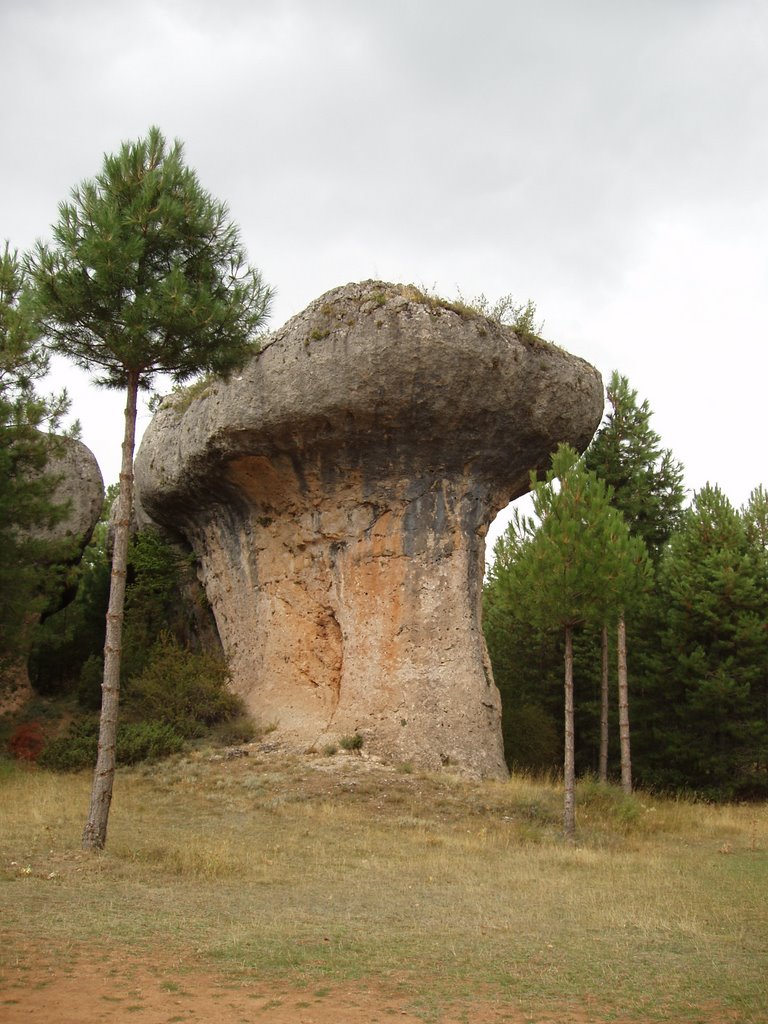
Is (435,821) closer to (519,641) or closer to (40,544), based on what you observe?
(40,544)

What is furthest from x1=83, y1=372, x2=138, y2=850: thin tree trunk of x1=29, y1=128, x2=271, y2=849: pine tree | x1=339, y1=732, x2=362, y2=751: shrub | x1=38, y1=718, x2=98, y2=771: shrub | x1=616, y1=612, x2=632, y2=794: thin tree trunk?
x1=616, y1=612, x2=632, y2=794: thin tree trunk

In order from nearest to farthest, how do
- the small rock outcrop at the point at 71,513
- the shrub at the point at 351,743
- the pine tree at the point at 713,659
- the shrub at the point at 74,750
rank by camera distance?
the shrub at the point at 351,743, the shrub at the point at 74,750, the pine tree at the point at 713,659, the small rock outcrop at the point at 71,513

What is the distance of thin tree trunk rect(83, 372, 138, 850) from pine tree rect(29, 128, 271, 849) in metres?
0.02

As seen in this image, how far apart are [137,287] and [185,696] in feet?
31.4

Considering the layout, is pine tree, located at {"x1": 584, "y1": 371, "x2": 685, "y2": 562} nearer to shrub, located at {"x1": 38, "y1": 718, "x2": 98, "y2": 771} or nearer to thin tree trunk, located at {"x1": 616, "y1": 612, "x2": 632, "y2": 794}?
thin tree trunk, located at {"x1": 616, "y1": 612, "x2": 632, "y2": 794}

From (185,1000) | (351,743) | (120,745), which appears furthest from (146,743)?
(185,1000)

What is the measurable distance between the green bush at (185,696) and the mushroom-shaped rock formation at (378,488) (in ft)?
2.20

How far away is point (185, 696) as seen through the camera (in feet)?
61.5

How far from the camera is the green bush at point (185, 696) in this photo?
1850cm

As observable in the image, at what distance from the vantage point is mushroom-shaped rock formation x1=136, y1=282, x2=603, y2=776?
16875 millimetres

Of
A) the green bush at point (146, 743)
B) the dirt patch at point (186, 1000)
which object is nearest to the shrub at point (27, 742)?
the green bush at point (146, 743)

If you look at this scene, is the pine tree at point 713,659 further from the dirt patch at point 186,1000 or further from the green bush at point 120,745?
the dirt patch at point 186,1000

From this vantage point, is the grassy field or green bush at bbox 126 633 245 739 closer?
the grassy field

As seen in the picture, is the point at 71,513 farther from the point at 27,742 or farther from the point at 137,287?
the point at 137,287
